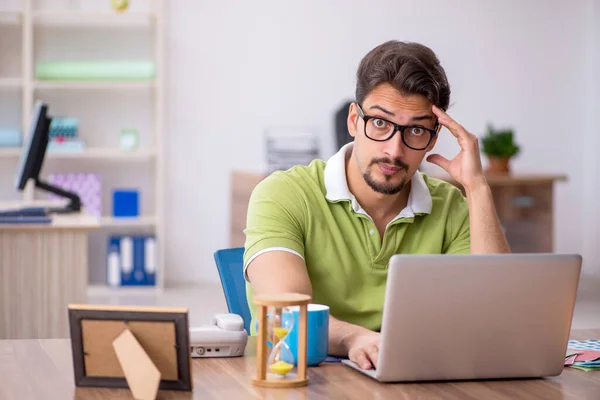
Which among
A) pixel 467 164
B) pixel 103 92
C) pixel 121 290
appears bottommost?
pixel 121 290

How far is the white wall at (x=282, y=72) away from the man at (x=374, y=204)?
4.35 m

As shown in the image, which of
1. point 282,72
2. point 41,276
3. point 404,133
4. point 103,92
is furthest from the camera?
point 282,72

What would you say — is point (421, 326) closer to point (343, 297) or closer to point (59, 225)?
point (343, 297)

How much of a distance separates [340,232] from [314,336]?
21.0 inches

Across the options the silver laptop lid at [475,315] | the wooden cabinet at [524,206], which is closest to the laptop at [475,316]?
the silver laptop lid at [475,315]

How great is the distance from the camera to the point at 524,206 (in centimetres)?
588

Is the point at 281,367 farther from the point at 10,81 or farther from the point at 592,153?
the point at 592,153

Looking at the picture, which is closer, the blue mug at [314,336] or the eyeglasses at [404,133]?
the blue mug at [314,336]

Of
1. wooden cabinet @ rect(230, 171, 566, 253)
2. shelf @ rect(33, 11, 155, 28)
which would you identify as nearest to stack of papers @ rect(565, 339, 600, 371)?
wooden cabinet @ rect(230, 171, 566, 253)

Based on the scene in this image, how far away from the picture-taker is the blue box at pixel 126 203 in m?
6.25

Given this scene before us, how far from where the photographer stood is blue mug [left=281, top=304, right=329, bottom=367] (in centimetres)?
163

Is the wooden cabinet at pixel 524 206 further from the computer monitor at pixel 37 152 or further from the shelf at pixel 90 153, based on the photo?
the computer monitor at pixel 37 152

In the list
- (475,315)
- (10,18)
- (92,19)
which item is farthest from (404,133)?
(10,18)

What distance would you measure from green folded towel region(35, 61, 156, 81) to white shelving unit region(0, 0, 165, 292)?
1.8 inches
